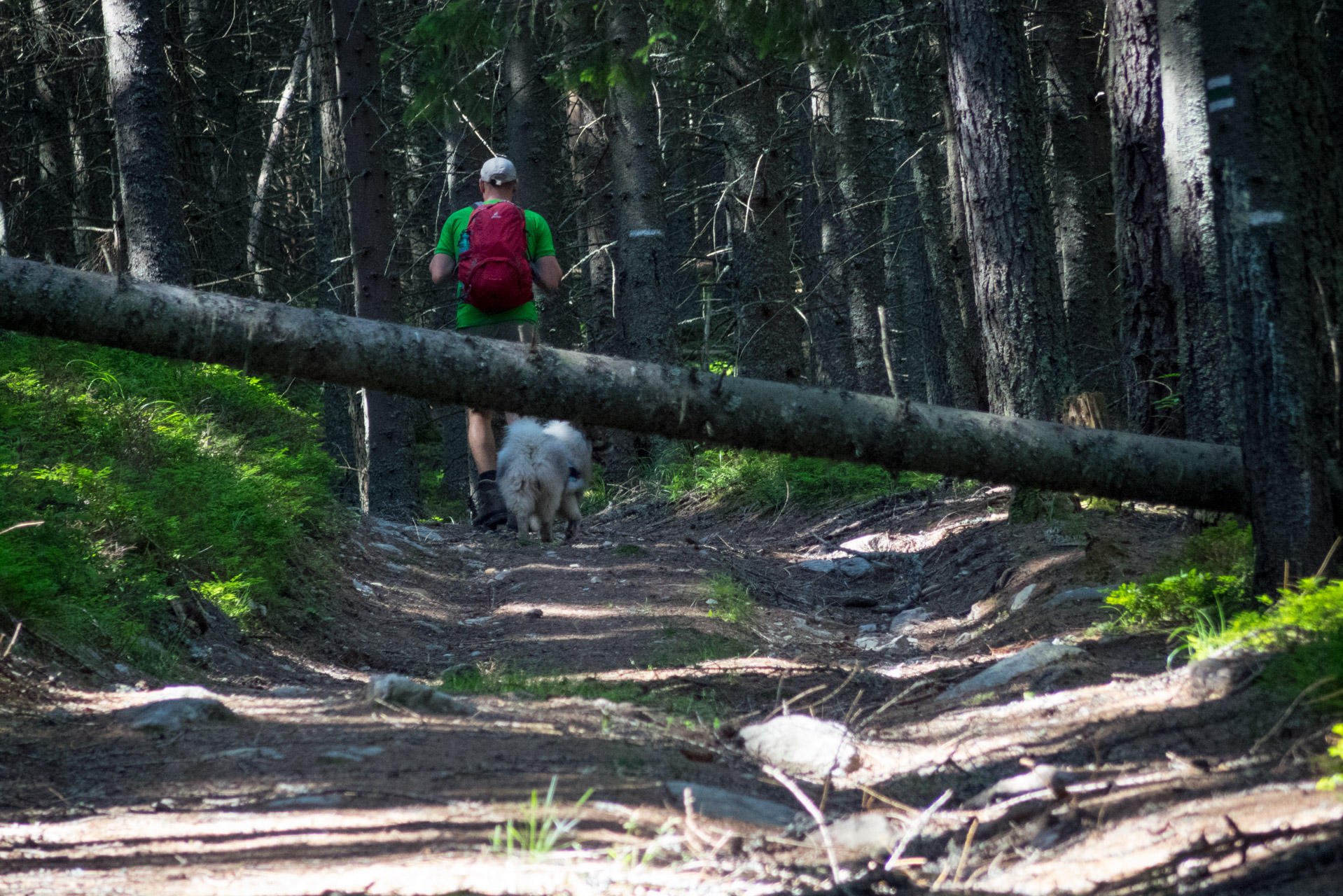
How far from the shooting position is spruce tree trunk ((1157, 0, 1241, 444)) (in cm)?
536

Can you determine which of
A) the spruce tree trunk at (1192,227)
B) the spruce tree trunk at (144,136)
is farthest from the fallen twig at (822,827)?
the spruce tree trunk at (144,136)

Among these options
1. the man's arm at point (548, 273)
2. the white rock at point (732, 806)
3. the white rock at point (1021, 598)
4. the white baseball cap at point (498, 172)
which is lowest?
the white rock at point (1021, 598)

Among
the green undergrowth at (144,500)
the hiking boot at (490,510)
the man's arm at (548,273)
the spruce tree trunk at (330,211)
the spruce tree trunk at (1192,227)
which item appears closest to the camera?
the green undergrowth at (144,500)

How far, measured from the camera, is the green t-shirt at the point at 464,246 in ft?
26.0

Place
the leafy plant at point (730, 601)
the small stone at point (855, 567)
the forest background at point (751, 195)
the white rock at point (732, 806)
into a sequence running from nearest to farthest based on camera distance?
1. the white rock at point (732, 806)
2. the forest background at point (751, 195)
3. the leafy plant at point (730, 601)
4. the small stone at point (855, 567)

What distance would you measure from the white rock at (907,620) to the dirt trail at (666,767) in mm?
423

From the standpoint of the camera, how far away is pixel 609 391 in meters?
4.29

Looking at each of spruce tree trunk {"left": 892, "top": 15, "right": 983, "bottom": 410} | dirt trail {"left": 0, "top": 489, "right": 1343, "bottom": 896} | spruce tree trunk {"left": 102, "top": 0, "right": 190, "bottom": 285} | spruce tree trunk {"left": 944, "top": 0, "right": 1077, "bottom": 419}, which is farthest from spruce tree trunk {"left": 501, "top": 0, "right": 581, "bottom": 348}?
dirt trail {"left": 0, "top": 489, "right": 1343, "bottom": 896}

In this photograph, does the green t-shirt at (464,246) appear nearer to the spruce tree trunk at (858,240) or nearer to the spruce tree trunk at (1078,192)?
the spruce tree trunk at (1078,192)

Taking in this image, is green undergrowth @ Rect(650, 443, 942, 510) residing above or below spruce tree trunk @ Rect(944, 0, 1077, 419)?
below

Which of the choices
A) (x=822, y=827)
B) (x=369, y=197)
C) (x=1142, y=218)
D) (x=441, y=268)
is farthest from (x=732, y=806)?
(x=369, y=197)

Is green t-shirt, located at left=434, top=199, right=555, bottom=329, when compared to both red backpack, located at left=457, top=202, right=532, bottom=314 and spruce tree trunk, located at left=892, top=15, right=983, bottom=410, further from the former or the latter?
spruce tree trunk, located at left=892, top=15, right=983, bottom=410

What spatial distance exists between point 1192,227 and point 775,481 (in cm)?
621

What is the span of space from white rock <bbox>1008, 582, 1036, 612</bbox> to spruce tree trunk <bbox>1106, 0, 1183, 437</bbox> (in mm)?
1456
